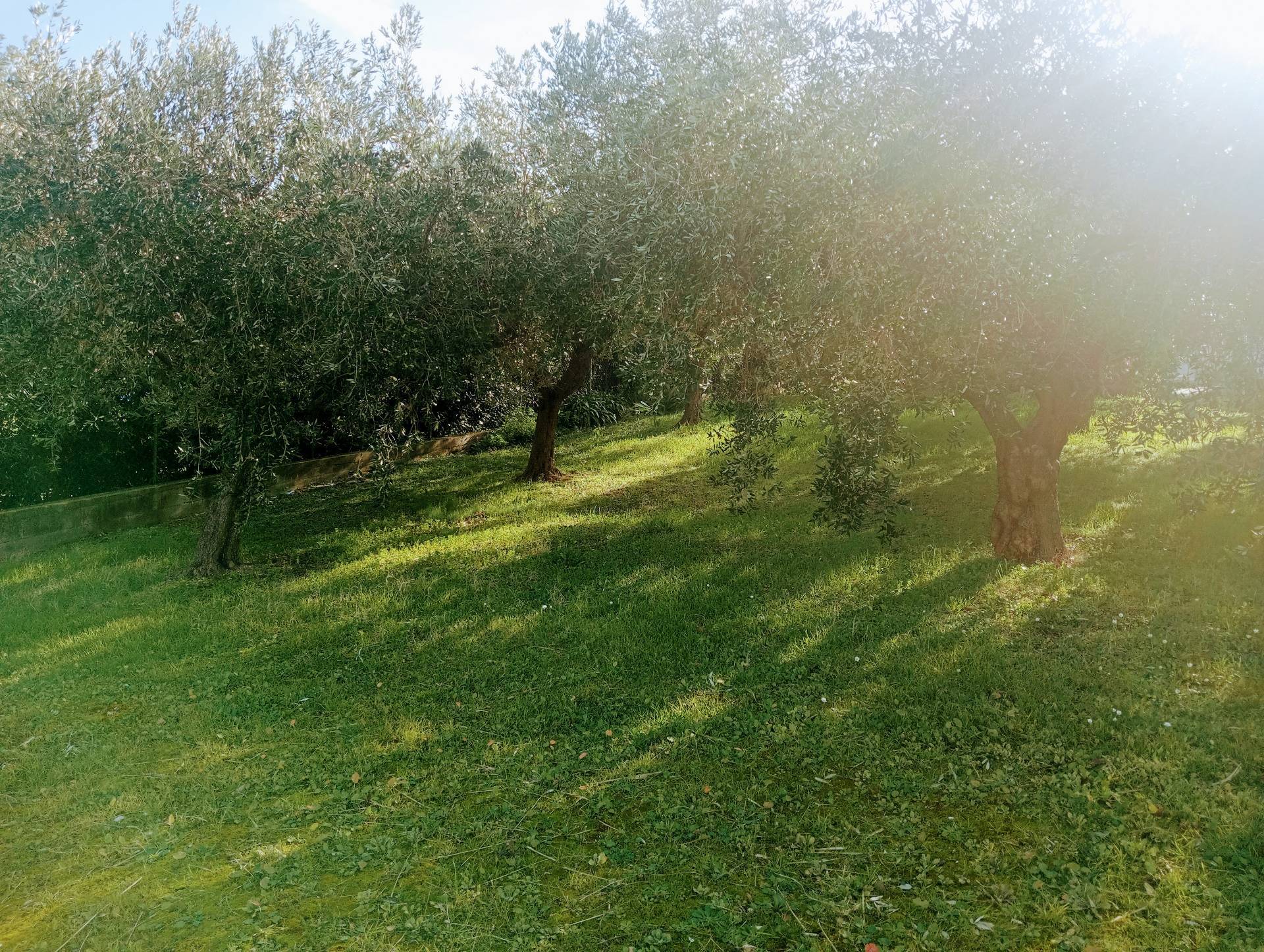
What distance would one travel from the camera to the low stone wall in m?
15.3

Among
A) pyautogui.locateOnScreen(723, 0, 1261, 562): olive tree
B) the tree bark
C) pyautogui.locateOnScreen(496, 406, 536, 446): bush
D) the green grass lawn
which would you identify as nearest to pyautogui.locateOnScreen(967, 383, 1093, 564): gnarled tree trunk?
the green grass lawn

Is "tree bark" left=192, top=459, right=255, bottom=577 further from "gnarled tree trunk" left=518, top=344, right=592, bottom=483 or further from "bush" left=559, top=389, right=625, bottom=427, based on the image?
"bush" left=559, top=389, right=625, bottom=427

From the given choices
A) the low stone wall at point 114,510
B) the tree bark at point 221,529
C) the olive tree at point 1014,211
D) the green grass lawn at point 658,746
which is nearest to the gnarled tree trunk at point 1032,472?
the green grass lawn at point 658,746

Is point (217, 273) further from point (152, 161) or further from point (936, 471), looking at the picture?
point (936, 471)

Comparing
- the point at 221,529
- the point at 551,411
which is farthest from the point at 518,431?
the point at 221,529

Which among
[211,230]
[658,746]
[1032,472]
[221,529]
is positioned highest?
[211,230]

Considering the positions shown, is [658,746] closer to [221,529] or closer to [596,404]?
[221,529]

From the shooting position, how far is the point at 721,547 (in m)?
12.8

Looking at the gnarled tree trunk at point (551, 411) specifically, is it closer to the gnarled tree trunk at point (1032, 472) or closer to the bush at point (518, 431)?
the bush at point (518, 431)

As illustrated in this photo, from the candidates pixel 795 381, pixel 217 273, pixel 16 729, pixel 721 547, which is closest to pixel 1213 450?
pixel 795 381

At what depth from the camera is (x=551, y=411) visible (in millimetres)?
18406

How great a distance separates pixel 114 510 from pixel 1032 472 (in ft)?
49.4

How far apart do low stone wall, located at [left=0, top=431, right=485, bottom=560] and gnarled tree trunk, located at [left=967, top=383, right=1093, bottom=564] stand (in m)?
8.77

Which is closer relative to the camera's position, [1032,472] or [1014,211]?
[1014,211]
